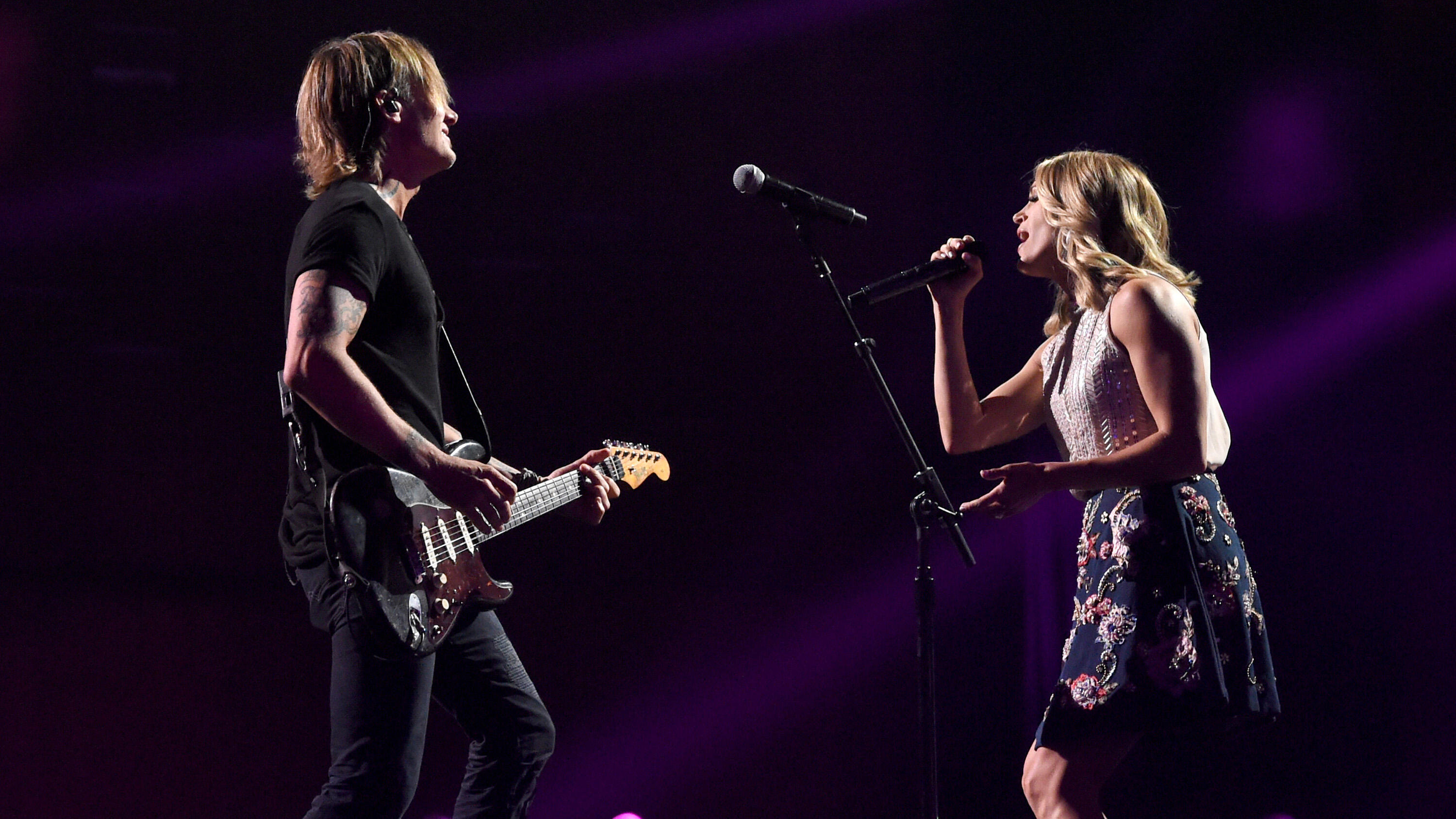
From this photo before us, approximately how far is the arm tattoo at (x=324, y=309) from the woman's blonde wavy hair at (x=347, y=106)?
0.34 m

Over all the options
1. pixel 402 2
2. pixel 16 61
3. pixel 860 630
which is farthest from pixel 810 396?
pixel 16 61

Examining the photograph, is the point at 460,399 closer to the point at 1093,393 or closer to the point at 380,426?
the point at 380,426

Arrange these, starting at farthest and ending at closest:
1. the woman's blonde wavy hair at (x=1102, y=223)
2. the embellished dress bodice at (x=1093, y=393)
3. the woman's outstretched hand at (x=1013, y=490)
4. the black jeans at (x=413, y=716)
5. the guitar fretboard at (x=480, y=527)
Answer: the woman's blonde wavy hair at (x=1102, y=223)
the embellished dress bodice at (x=1093, y=393)
the woman's outstretched hand at (x=1013, y=490)
the guitar fretboard at (x=480, y=527)
the black jeans at (x=413, y=716)

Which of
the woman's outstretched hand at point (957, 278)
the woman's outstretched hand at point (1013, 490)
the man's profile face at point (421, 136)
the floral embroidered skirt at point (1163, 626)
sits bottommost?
the floral embroidered skirt at point (1163, 626)

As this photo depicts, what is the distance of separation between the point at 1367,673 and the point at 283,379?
3524mm

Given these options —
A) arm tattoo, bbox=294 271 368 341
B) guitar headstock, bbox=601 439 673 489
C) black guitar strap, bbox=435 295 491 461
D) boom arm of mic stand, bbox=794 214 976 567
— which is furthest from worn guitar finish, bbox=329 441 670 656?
boom arm of mic stand, bbox=794 214 976 567

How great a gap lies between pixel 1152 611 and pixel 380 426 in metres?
1.40

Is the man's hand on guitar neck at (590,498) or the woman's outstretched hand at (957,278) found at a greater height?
the woman's outstretched hand at (957,278)

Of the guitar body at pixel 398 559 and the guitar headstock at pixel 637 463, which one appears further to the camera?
the guitar headstock at pixel 637 463

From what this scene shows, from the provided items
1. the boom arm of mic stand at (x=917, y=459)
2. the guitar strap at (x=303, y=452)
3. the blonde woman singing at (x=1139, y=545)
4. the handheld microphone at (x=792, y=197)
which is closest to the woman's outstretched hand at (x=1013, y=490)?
the blonde woman singing at (x=1139, y=545)

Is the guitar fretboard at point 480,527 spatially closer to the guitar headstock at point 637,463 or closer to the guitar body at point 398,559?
the guitar body at point 398,559

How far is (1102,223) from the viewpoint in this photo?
240 centimetres

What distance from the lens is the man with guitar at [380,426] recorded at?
69.4 inches

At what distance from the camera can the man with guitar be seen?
1762 millimetres
